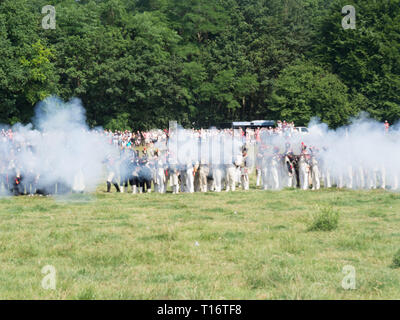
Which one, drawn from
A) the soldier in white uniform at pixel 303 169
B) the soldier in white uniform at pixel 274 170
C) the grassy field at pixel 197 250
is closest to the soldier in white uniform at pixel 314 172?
the soldier in white uniform at pixel 303 169

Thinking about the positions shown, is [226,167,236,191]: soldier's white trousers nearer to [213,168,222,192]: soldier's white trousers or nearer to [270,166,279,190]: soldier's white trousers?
[213,168,222,192]: soldier's white trousers

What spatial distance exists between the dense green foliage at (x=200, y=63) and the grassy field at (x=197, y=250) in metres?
42.3

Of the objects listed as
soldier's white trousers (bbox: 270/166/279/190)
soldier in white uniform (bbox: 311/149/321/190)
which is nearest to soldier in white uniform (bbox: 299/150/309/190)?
soldier in white uniform (bbox: 311/149/321/190)

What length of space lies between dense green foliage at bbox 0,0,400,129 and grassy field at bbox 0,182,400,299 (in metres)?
42.3

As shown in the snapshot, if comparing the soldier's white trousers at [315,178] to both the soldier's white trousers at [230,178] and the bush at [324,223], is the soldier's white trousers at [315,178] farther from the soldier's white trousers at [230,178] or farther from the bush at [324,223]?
the bush at [324,223]

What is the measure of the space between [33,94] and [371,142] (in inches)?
1601

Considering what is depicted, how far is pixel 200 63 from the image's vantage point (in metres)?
79.1

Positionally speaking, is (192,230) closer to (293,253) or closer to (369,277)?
(293,253)

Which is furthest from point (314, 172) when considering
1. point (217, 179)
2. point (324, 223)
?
point (324, 223)

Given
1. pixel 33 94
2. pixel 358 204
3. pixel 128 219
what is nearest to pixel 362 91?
pixel 33 94

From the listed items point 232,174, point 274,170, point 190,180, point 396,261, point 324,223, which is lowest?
point 396,261

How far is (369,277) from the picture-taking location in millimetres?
10227

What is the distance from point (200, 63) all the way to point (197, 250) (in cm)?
6757

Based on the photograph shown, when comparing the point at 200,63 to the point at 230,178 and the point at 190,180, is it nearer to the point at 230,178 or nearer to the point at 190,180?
the point at 230,178
